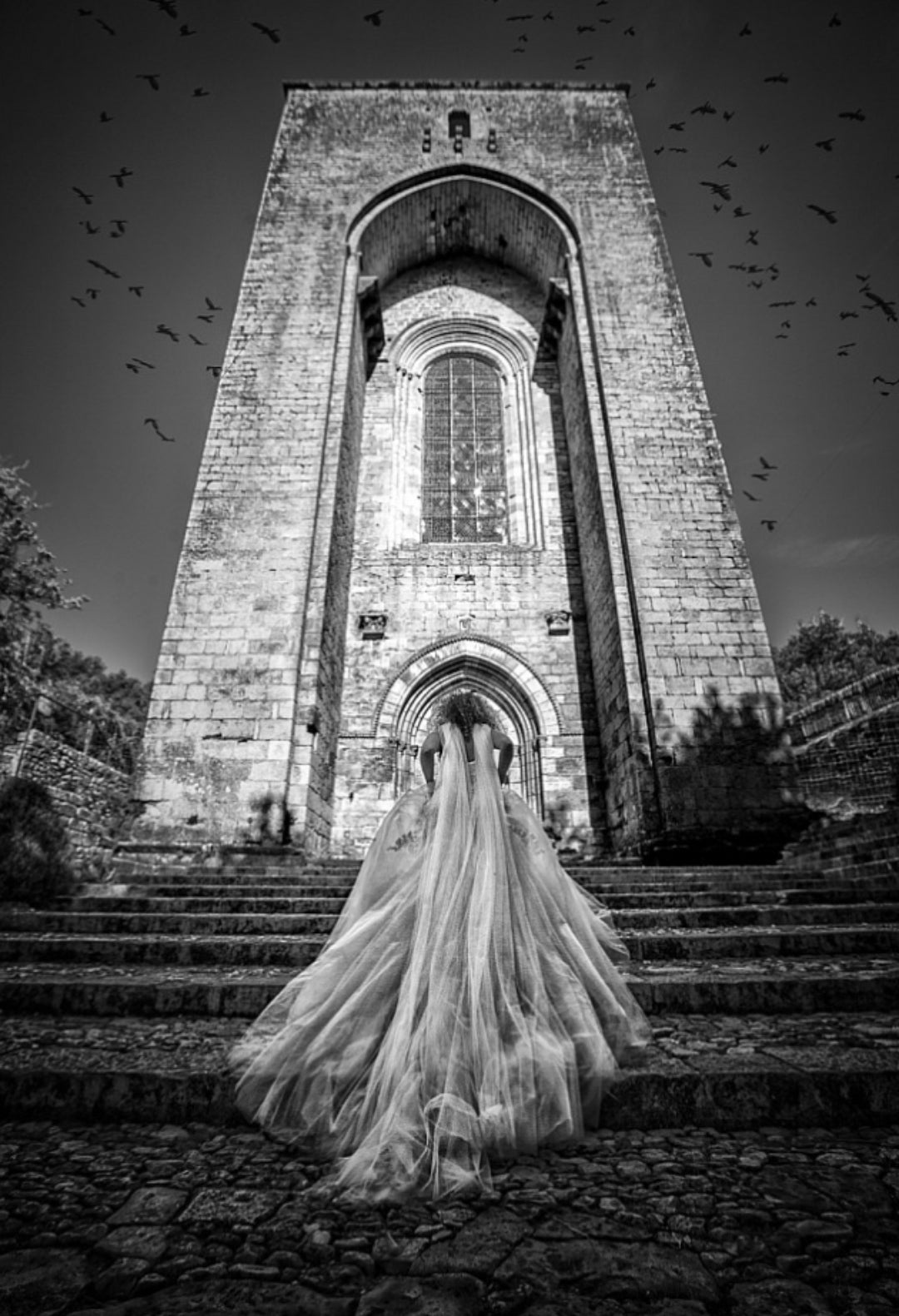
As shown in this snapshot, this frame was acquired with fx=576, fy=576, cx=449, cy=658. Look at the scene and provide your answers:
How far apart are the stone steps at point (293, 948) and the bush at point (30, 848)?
124cm

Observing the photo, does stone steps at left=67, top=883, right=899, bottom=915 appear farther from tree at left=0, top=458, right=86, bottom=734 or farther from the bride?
tree at left=0, top=458, right=86, bottom=734

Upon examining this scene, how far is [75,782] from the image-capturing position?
10.5m

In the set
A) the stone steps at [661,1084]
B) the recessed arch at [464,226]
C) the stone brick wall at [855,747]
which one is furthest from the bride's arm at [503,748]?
the recessed arch at [464,226]

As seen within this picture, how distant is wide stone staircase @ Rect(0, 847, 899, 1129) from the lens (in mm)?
1904

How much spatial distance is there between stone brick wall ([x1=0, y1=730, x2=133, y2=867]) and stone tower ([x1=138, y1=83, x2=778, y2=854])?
340 cm

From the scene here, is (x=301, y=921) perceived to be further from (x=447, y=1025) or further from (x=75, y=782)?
(x=75, y=782)

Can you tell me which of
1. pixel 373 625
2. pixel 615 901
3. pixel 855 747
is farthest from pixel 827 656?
pixel 615 901

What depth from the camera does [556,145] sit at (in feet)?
39.6

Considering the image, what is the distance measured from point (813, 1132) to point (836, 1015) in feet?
2.91

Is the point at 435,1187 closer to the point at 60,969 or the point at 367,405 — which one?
the point at 60,969

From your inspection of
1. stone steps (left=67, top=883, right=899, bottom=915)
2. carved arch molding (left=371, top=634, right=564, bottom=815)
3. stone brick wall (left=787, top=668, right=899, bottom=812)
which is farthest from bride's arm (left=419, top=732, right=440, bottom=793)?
stone brick wall (left=787, top=668, right=899, bottom=812)

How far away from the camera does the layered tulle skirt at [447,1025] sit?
163cm

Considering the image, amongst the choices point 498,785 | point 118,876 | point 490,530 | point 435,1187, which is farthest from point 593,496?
point 435,1187

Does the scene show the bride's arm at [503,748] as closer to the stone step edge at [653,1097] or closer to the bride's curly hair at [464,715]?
the bride's curly hair at [464,715]
